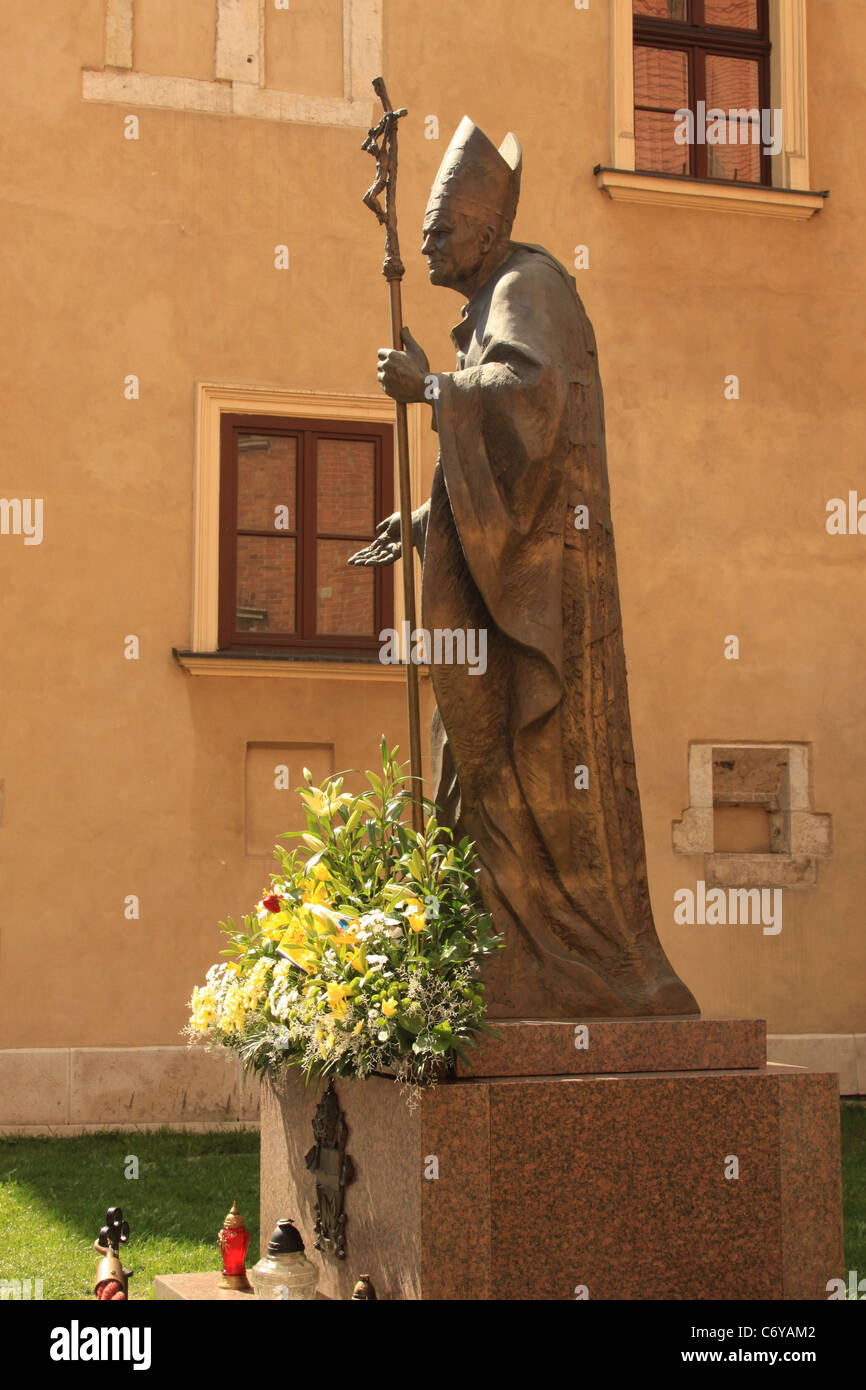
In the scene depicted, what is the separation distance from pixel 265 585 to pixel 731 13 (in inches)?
209

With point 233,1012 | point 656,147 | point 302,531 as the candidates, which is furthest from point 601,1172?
point 656,147

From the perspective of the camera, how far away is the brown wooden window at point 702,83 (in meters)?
11.5

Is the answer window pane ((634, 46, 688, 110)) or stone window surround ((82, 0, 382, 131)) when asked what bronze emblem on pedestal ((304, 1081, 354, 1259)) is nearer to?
stone window surround ((82, 0, 382, 131))

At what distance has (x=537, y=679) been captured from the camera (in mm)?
4375

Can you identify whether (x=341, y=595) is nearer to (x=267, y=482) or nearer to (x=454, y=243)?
(x=267, y=482)

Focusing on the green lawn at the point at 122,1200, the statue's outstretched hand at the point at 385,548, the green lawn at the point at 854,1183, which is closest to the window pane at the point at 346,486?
the green lawn at the point at 122,1200

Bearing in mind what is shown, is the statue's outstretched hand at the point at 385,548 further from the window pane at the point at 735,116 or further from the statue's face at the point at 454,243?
the window pane at the point at 735,116

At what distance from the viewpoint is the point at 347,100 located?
10.5m

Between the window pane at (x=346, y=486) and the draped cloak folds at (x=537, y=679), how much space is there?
5.95 metres

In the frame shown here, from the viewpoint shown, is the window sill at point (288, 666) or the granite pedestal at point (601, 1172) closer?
the granite pedestal at point (601, 1172)

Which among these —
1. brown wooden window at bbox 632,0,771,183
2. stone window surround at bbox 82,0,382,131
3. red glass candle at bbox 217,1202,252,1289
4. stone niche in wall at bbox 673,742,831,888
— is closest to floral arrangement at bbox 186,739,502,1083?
red glass candle at bbox 217,1202,252,1289
